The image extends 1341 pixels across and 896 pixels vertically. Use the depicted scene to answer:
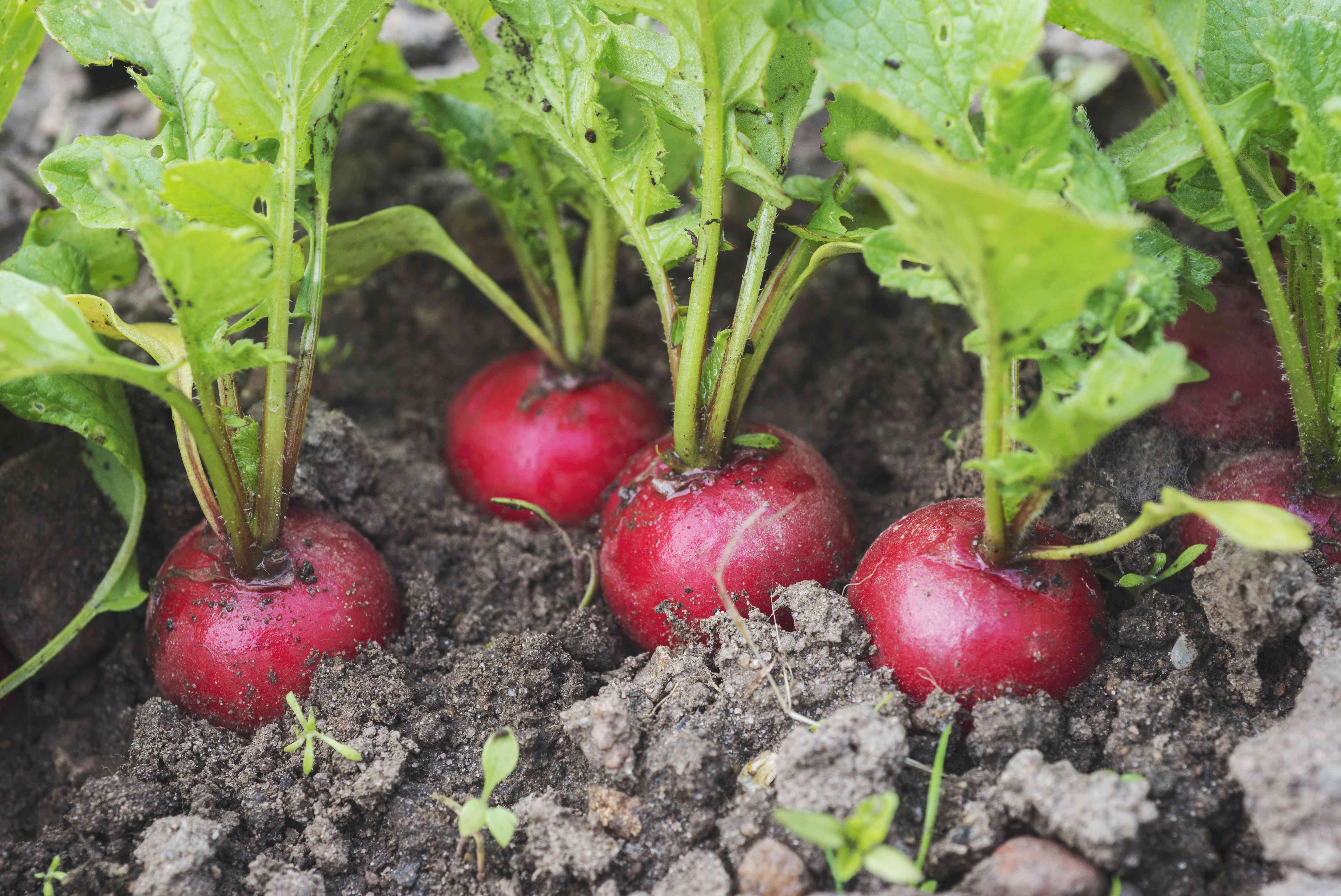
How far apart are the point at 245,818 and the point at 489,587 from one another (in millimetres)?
585

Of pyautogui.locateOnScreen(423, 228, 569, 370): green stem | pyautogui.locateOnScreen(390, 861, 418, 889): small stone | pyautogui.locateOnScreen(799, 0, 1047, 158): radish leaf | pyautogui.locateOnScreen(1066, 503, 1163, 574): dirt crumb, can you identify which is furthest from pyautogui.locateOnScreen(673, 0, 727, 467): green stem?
pyautogui.locateOnScreen(390, 861, 418, 889): small stone

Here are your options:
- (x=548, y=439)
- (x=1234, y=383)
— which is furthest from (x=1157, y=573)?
(x=548, y=439)

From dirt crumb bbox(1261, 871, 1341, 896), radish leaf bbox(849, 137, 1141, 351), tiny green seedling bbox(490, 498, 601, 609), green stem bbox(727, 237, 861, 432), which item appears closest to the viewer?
radish leaf bbox(849, 137, 1141, 351)

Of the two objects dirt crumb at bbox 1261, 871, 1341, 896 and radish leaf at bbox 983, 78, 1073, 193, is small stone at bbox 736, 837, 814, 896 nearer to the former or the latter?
dirt crumb at bbox 1261, 871, 1341, 896

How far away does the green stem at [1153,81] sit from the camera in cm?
185

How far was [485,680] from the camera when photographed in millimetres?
1540

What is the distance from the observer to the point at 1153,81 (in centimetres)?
192

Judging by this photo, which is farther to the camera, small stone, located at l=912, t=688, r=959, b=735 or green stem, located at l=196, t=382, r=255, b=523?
green stem, located at l=196, t=382, r=255, b=523

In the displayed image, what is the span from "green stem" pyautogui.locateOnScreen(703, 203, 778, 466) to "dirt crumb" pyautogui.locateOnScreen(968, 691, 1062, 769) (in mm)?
615

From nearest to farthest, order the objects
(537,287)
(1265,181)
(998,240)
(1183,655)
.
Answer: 1. (998,240)
2. (1183,655)
3. (1265,181)
4. (537,287)

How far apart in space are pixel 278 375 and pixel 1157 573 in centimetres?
146

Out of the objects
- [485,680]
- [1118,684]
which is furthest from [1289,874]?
[485,680]

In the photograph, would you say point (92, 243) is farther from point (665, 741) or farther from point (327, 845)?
point (665, 741)

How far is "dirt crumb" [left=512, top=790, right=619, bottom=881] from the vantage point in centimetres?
123
